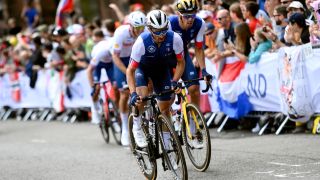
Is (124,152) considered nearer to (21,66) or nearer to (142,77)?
(142,77)

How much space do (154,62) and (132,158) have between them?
2.47 metres

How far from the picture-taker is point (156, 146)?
9.32 meters

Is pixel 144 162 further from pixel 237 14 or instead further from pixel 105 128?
pixel 237 14

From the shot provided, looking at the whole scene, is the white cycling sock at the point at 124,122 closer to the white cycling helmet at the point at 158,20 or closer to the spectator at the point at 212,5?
the spectator at the point at 212,5

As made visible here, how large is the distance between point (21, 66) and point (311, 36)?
490 inches

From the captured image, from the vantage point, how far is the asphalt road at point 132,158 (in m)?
9.76

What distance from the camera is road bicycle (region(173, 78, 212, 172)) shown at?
9.80m

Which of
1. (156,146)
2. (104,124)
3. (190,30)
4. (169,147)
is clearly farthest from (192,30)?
(104,124)

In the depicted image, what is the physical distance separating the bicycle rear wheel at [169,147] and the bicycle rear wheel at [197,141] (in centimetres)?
76

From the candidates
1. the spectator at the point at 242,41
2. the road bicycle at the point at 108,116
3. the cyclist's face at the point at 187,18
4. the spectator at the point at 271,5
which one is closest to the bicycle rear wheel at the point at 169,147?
the cyclist's face at the point at 187,18

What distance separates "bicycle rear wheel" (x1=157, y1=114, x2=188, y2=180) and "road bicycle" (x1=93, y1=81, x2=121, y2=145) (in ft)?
16.7

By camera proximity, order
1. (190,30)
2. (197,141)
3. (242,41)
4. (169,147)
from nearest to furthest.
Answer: (169,147), (197,141), (190,30), (242,41)

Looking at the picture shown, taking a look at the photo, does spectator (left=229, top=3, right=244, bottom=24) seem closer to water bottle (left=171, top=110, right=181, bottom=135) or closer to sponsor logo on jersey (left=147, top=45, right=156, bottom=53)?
water bottle (left=171, top=110, right=181, bottom=135)

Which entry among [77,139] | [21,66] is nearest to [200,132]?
[77,139]
